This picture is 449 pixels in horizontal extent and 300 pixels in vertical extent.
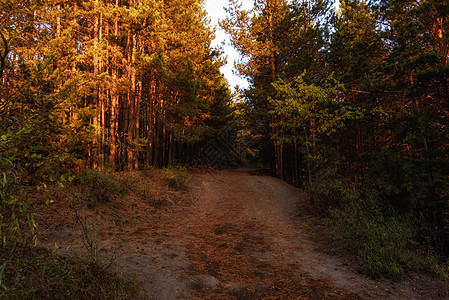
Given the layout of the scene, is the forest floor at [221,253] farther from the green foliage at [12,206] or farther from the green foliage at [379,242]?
the green foliage at [12,206]

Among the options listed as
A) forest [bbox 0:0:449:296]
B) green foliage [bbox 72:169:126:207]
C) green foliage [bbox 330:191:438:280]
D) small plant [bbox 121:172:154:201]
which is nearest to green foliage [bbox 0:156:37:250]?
forest [bbox 0:0:449:296]

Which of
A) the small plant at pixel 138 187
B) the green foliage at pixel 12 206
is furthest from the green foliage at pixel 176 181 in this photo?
the green foliage at pixel 12 206

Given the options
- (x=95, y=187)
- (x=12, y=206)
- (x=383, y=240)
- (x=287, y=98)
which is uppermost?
(x=287, y=98)

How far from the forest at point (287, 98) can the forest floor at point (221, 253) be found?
0.67 m

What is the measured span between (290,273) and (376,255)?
210cm

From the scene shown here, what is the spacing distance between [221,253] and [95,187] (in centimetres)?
572

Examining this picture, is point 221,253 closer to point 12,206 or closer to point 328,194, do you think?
point 12,206

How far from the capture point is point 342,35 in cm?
1269

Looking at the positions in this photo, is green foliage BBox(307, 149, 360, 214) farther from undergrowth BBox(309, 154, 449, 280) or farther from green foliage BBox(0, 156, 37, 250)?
green foliage BBox(0, 156, 37, 250)

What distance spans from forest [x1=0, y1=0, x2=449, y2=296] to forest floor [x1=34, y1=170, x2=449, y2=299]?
0.67m

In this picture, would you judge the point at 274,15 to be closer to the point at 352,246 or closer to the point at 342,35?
the point at 342,35

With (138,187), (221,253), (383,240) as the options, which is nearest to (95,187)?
(138,187)

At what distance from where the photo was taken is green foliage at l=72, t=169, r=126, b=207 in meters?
7.98

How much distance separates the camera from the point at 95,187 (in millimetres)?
8672
